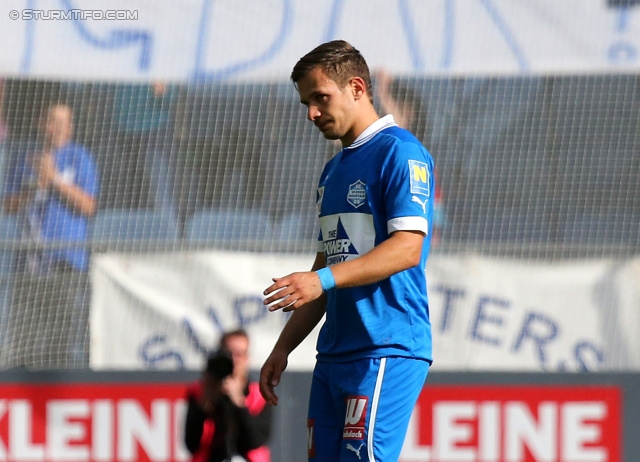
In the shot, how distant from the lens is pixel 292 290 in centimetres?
278

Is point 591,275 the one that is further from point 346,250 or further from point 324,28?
point 346,250

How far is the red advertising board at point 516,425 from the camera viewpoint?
5637 millimetres

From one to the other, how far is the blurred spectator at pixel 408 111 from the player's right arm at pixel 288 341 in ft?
7.53

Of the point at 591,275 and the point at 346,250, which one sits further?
the point at 591,275

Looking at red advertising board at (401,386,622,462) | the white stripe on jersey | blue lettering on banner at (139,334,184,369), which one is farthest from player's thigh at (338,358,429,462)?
blue lettering on banner at (139,334,184,369)

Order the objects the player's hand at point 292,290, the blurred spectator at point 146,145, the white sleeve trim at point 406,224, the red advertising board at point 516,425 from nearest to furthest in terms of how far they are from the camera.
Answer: the player's hand at point 292,290 < the white sleeve trim at point 406,224 < the red advertising board at point 516,425 < the blurred spectator at point 146,145

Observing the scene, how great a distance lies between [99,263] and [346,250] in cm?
286

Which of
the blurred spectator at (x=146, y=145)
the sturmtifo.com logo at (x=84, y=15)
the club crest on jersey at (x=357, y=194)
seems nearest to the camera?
the club crest on jersey at (x=357, y=194)

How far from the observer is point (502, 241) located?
18.8ft

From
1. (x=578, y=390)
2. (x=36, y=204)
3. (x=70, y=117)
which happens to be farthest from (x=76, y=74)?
(x=578, y=390)

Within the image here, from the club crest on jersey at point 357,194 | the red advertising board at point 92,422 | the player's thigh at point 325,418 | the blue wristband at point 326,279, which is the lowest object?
the red advertising board at point 92,422

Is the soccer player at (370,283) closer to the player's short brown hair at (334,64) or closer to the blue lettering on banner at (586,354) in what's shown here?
the player's short brown hair at (334,64)

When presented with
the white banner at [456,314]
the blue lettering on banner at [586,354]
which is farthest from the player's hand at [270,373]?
the blue lettering on banner at [586,354]

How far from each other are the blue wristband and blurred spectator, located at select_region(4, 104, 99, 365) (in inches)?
122
